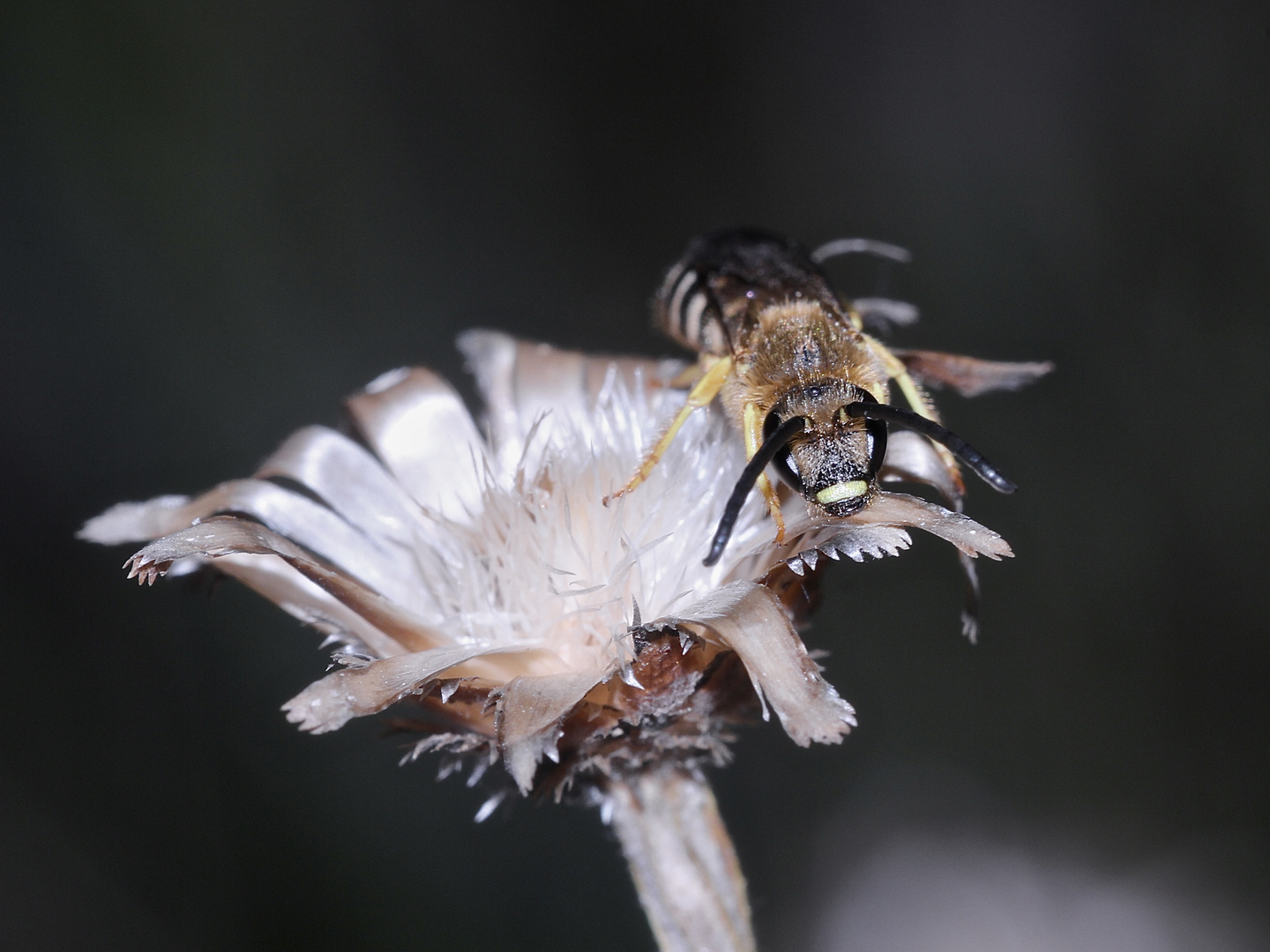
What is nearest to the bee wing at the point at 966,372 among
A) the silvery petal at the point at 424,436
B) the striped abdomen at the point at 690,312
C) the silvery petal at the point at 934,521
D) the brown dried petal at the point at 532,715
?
the striped abdomen at the point at 690,312

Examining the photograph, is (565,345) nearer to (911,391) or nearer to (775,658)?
(911,391)

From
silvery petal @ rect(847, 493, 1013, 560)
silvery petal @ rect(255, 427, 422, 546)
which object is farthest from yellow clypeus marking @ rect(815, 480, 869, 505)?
silvery petal @ rect(255, 427, 422, 546)

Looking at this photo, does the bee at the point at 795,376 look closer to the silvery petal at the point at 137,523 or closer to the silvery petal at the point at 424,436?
the silvery petal at the point at 424,436

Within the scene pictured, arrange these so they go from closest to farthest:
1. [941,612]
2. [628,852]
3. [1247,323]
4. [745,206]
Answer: [628,852], [1247,323], [941,612], [745,206]

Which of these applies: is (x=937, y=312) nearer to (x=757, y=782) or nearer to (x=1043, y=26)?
(x=1043, y=26)

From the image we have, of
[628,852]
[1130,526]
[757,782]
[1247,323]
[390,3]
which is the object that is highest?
[390,3]

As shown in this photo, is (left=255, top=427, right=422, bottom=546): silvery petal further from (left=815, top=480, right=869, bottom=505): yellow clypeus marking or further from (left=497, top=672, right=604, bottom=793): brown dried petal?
(left=815, top=480, right=869, bottom=505): yellow clypeus marking

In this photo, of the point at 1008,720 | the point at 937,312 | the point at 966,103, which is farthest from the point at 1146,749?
the point at 966,103
